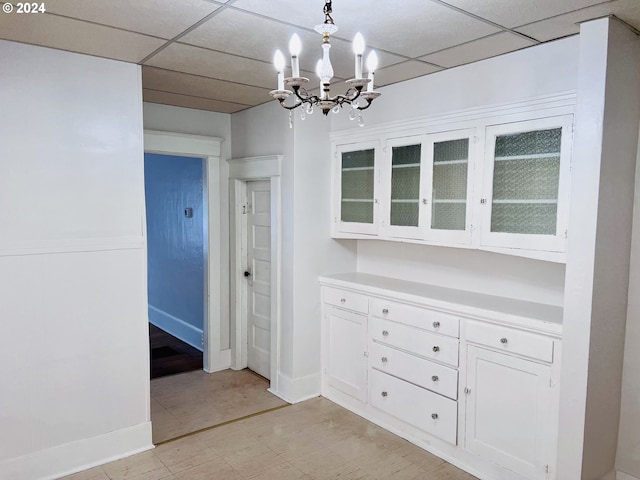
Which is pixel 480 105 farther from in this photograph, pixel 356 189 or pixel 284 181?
pixel 284 181

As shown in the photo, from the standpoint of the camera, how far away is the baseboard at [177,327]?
17.8 ft

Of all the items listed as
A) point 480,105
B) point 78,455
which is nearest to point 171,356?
point 78,455

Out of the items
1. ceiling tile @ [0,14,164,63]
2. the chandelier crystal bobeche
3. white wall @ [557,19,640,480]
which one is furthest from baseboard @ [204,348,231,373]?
the chandelier crystal bobeche

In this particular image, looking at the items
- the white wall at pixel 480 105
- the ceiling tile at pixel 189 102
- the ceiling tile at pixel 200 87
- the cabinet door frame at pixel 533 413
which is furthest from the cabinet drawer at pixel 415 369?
the ceiling tile at pixel 189 102

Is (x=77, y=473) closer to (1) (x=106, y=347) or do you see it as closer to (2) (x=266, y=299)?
(1) (x=106, y=347)

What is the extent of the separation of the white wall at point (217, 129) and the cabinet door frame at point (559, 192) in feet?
8.53

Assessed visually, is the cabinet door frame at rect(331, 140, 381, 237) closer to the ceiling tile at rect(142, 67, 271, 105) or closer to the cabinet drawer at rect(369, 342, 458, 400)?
the ceiling tile at rect(142, 67, 271, 105)

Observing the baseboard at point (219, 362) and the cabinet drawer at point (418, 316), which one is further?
the baseboard at point (219, 362)

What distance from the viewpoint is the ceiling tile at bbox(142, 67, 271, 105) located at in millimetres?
3297

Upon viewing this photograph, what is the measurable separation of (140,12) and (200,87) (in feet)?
4.61

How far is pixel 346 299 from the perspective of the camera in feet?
12.5

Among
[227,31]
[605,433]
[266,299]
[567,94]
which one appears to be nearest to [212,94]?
[227,31]

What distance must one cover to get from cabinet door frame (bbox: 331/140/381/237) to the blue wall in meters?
1.60

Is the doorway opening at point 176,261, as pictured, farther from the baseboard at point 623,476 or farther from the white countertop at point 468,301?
the baseboard at point 623,476
